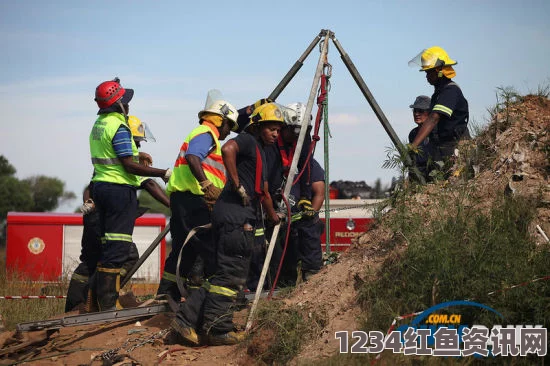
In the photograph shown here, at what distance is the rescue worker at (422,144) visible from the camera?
26.7 ft

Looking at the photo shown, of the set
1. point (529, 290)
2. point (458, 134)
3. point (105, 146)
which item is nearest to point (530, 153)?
point (458, 134)

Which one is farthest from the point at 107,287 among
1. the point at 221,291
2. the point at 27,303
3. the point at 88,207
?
the point at 27,303

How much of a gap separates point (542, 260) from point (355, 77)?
148 inches

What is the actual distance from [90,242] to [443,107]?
4.28m

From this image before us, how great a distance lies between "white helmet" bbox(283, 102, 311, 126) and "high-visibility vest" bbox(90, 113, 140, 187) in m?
1.81

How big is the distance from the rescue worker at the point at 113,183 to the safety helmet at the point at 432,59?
Result: 10.7 ft

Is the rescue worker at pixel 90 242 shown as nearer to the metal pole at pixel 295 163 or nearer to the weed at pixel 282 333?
the metal pole at pixel 295 163

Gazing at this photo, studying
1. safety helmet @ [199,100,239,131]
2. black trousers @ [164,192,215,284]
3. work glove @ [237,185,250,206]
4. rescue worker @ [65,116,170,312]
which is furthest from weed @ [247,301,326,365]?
safety helmet @ [199,100,239,131]

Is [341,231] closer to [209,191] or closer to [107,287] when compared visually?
[209,191]

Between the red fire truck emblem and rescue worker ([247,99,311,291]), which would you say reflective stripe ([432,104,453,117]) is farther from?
the red fire truck emblem

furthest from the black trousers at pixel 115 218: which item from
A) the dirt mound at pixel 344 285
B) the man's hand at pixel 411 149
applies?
the man's hand at pixel 411 149

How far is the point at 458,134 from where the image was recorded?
845cm

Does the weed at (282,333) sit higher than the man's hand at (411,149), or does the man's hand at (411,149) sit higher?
the man's hand at (411,149)

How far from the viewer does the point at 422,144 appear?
882cm
